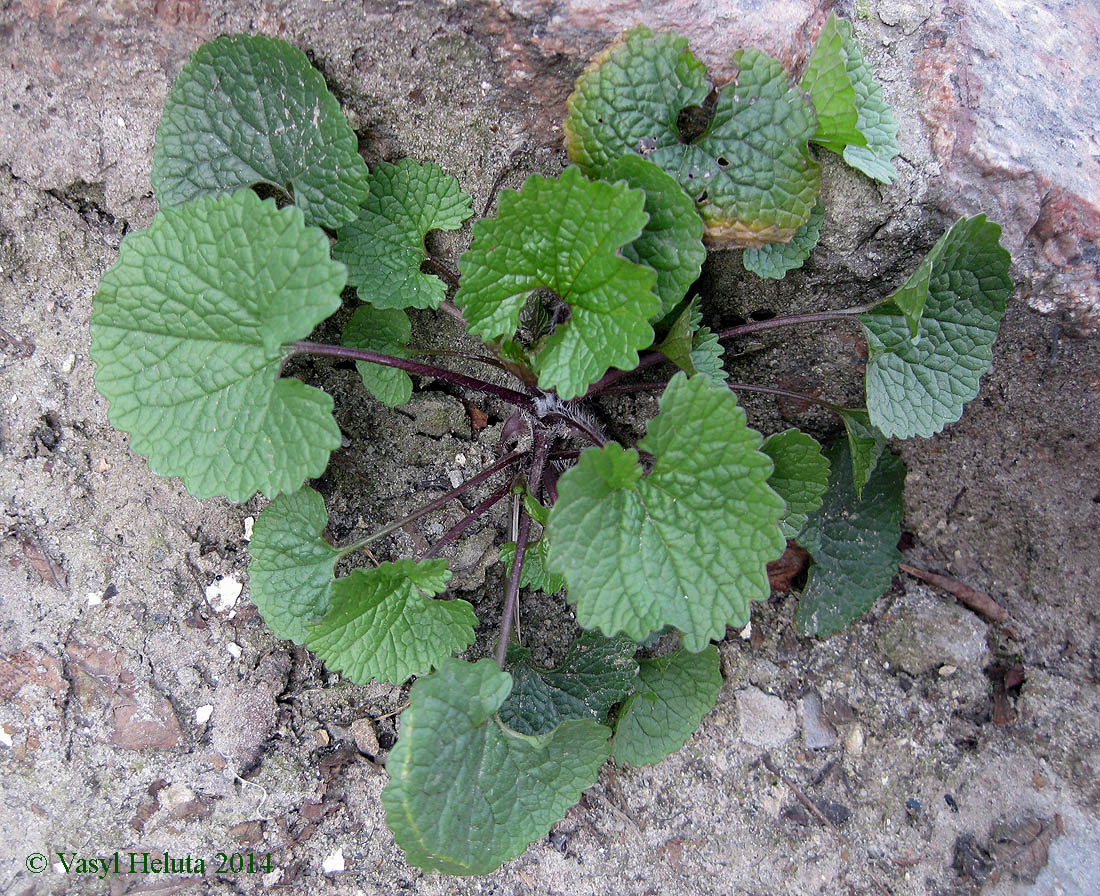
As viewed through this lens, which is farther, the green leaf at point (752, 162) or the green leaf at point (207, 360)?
the green leaf at point (752, 162)

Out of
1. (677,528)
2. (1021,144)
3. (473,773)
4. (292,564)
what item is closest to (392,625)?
(292,564)

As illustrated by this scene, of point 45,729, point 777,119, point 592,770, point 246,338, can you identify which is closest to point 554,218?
point 777,119

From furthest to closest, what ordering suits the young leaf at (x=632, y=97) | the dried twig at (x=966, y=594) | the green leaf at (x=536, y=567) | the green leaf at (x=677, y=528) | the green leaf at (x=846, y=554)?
the dried twig at (x=966, y=594) → the green leaf at (x=846, y=554) → the green leaf at (x=536, y=567) → the young leaf at (x=632, y=97) → the green leaf at (x=677, y=528)

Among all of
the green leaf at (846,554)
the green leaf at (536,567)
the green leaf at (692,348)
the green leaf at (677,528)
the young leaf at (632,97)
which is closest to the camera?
the green leaf at (677,528)

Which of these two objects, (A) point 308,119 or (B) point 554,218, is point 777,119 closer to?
(B) point 554,218

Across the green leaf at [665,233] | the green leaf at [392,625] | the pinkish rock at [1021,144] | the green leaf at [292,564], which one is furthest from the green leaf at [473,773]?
the pinkish rock at [1021,144]

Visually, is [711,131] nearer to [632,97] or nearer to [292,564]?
[632,97]

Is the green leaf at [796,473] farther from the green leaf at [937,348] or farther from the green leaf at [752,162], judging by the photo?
the green leaf at [752,162]

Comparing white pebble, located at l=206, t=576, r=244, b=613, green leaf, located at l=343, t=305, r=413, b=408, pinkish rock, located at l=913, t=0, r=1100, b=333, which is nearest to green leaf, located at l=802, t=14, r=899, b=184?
pinkish rock, located at l=913, t=0, r=1100, b=333
